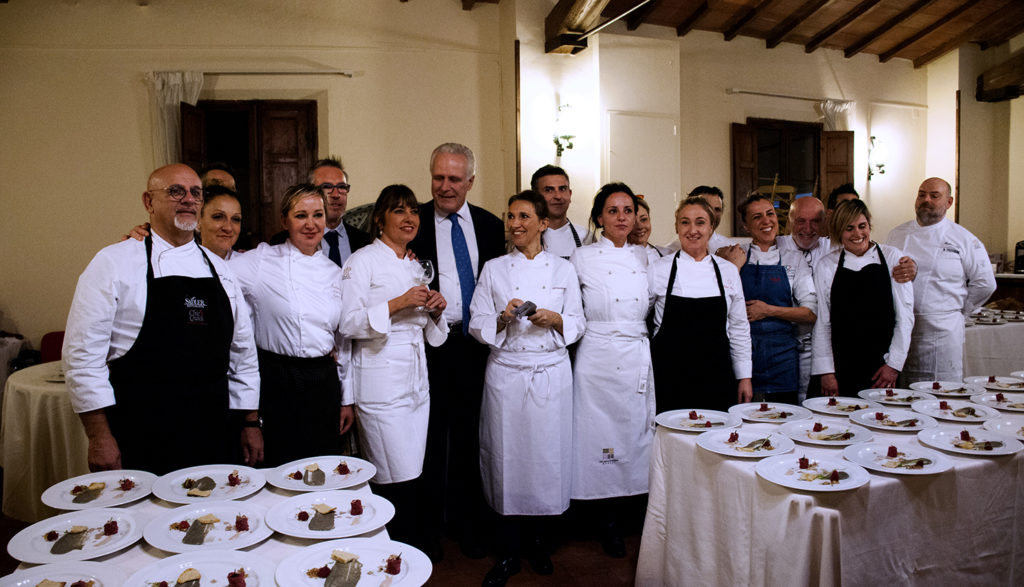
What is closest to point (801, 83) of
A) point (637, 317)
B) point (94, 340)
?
point (637, 317)

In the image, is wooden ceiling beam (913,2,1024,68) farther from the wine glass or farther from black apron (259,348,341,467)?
black apron (259,348,341,467)

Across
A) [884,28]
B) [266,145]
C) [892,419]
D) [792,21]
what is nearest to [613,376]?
[892,419]

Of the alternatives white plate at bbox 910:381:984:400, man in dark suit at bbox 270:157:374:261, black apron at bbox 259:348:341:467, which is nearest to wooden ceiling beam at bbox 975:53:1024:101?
white plate at bbox 910:381:984:400

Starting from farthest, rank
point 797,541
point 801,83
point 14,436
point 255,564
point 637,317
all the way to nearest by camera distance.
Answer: point 801,83 → point 14,436 → point 637,317 → point 797,541 → point 255,564

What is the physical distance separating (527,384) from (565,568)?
0.89 m

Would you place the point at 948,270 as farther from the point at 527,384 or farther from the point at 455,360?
the point at 455,360

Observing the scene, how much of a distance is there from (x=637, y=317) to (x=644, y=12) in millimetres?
5466

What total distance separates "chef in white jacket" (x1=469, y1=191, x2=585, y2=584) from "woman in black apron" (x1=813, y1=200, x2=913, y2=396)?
4.25 feet

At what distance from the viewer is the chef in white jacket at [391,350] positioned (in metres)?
2.63

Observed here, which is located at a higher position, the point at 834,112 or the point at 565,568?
the point at 834,112

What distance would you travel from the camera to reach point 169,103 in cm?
622

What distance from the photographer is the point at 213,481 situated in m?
1.80

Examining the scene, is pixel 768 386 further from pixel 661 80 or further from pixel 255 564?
pixel 661 80

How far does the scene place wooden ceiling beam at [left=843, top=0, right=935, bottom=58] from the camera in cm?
780
